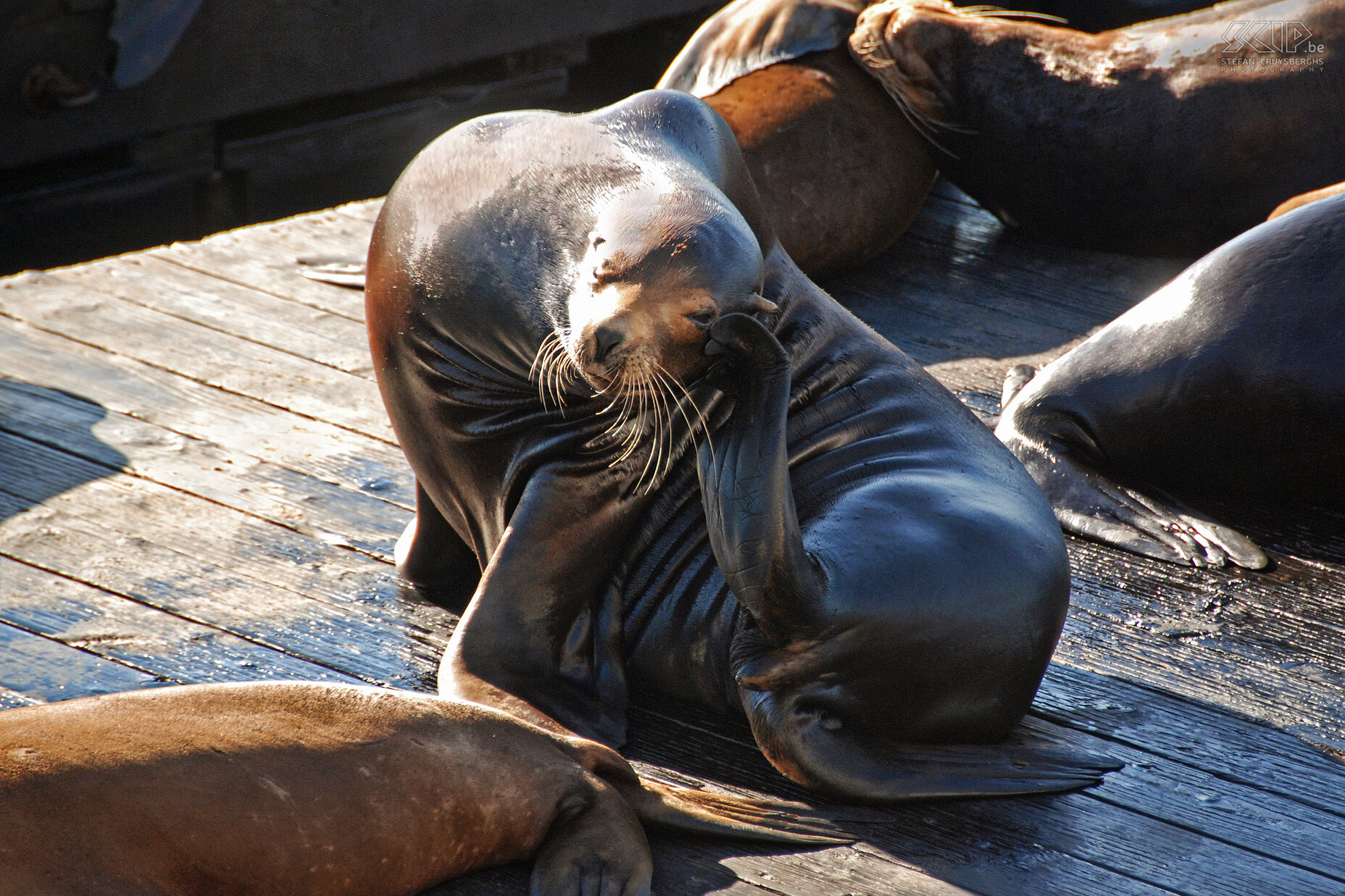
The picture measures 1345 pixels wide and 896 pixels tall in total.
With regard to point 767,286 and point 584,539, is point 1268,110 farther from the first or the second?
point 584,539

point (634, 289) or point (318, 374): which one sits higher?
point (634, 289)

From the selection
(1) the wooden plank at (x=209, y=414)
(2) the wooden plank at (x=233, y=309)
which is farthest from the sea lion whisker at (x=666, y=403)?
(2) the wooden plank at (x=233, y=309)

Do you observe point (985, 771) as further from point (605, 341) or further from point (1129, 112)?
point (1129, 112)

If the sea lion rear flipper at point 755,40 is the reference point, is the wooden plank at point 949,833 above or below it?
below

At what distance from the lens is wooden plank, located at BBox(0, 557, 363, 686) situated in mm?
2609

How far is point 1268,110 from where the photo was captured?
4.63 meters

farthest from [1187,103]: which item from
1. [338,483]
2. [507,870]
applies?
[507,870]

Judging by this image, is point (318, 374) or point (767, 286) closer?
point (767, 286)

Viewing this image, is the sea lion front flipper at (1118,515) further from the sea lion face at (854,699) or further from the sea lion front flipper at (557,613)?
the sea lion front flipper at (557,613)

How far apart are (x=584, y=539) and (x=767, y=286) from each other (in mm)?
577

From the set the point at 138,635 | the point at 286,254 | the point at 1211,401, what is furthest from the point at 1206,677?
the point at 286,254

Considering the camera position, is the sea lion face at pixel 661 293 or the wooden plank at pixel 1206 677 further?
the wooden plank at pixel 1206 677

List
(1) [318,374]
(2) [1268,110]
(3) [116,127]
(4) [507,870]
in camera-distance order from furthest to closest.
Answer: (3) [116,127], (2) [1268,110], (1) [318,374], (4) [507,870]

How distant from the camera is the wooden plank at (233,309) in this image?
4.12 meters
